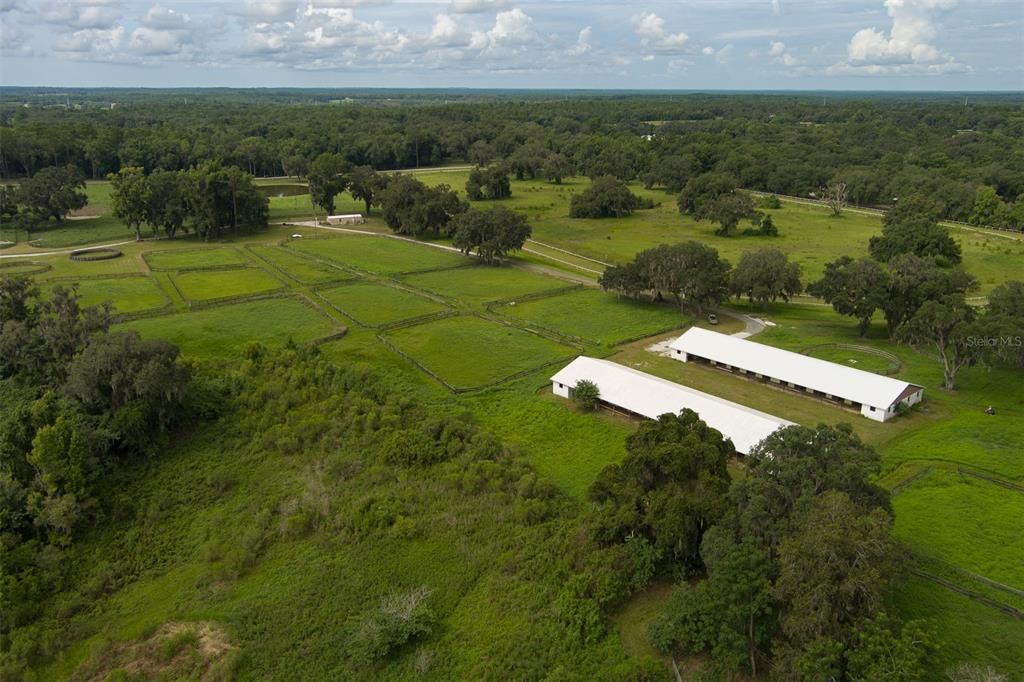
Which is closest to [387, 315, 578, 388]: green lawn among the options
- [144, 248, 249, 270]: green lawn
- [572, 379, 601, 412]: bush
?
[572, 379, 601, 412]: bush

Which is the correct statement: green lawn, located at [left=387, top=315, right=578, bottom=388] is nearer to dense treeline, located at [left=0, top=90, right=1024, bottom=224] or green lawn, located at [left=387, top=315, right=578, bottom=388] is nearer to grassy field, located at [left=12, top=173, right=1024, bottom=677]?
grassy field, located at [left=12, top=173, right=1024, bottom=677]

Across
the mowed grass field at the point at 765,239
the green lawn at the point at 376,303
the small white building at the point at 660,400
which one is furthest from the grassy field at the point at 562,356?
the small white building at the point at 660,400

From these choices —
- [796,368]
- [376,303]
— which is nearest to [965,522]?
[796,368]

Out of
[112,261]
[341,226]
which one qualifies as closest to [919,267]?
[341,226]

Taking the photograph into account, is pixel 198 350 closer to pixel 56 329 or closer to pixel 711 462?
pixel 56 329

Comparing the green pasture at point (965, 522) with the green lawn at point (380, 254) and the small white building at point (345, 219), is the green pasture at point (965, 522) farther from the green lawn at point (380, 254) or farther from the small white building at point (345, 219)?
the small white building at point (345, 219)
